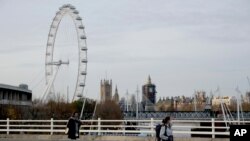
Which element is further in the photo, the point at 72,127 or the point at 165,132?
the point at 72,127

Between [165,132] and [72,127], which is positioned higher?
[72,127]

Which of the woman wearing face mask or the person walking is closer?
the woman wearing face mask

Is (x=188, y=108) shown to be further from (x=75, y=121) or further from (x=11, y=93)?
(x=75, y=121)

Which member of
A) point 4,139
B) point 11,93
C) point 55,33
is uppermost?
point 55,33

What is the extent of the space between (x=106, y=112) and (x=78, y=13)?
83.7ft

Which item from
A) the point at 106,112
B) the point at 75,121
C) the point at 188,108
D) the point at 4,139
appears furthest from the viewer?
the point at 188,108

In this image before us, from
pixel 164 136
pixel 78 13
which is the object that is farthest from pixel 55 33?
pixel 164 136

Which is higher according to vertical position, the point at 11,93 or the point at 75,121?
the point at 11,93

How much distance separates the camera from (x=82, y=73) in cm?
8781

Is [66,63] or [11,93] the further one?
[11,93]

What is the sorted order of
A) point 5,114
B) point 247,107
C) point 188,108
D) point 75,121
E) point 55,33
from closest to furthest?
point 75,121, point 5,114, point 55,33, point 247,107, point 188,108

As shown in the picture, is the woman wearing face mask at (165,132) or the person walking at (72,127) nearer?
the woman wearing face mask at (165,132)

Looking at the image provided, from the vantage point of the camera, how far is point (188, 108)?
186 metres

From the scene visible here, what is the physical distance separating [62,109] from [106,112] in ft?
43.6
